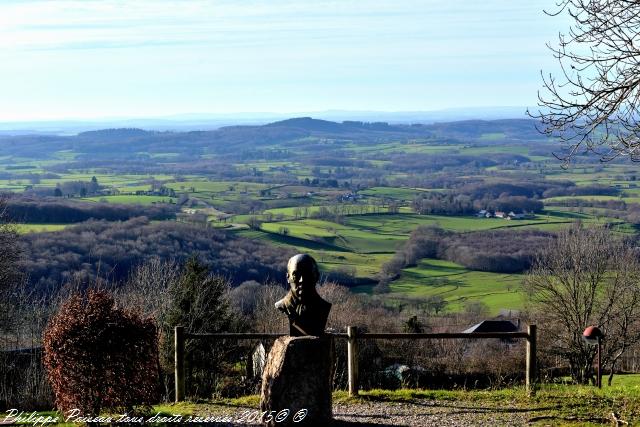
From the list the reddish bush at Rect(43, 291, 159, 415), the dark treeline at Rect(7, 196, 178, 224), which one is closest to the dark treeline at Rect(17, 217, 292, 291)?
the dark treeline at Rect(7, 196, 178, 224)

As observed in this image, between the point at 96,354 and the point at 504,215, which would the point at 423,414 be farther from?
the point at 504,215

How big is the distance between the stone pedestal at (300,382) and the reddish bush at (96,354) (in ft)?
7.29

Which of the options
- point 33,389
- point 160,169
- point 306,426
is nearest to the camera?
point 306,426

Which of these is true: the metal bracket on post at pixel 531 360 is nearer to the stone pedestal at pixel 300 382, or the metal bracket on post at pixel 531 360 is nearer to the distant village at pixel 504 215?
the stone pedestal at pixel 300 382

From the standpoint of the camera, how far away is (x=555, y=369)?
28531 millimetres

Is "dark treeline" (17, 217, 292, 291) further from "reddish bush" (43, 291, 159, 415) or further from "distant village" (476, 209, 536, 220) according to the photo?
"distant village" (476, 209, 536, 220)

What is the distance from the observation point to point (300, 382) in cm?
956

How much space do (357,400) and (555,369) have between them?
59.1ft

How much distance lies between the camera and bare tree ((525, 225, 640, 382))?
28.5 meters

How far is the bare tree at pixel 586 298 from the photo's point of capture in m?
28.5

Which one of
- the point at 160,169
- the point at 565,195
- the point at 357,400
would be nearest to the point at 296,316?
the point at 357,400

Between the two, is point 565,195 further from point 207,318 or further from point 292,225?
point 207,318

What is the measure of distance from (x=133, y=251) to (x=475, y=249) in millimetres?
31981

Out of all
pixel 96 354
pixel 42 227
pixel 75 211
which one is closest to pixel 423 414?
pixel 96 354
